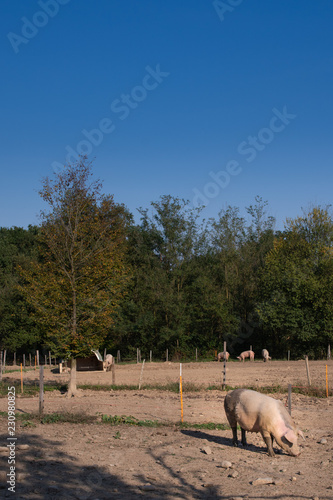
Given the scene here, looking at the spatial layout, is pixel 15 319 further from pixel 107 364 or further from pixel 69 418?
pixel 69 418

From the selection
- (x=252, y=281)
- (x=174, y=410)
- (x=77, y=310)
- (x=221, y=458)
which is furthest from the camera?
(x=252, y=281)

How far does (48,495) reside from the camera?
288 inches

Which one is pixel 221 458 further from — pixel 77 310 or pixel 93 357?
pixel 93 357

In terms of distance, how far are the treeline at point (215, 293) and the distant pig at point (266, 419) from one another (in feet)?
98.3

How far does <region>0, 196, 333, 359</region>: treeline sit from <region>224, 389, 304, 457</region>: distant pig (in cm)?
Result: 2996

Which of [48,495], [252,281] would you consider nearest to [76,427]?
[48,495]

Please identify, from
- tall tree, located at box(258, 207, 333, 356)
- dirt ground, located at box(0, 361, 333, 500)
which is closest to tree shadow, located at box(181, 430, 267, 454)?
dirt ground, located at box(0, 361, 333, 500)

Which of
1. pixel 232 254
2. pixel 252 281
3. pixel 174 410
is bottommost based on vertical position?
pixel 174 410

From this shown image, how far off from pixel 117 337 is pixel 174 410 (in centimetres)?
3165

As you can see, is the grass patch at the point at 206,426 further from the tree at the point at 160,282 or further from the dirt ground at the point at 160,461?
the tree at the point at 160,282

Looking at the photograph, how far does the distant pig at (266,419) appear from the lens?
32.2ft

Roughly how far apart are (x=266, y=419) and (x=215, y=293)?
117 feet

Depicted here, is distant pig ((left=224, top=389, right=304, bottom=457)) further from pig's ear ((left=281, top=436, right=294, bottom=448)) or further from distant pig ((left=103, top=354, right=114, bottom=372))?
distant pig ((left=103, top=354, right=114, bottom=372))

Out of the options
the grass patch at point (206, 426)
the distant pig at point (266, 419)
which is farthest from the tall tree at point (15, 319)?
the distant pig at point (266, 419)
